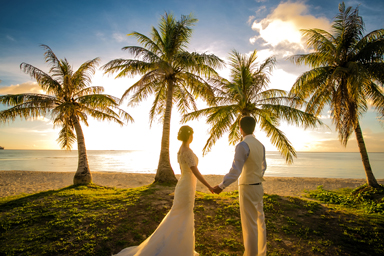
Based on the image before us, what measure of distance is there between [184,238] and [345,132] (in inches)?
436

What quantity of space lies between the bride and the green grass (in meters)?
1.06

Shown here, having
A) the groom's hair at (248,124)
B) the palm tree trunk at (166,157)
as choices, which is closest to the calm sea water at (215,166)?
the palm tree trunk at (166,157)

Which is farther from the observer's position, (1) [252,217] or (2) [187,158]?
(2) [187,158]

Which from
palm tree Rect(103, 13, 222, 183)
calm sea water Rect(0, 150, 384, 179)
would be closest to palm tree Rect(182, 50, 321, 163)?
palm tree Rect(103, 13, 222, 183)

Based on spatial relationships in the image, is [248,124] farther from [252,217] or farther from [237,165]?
[252,217]

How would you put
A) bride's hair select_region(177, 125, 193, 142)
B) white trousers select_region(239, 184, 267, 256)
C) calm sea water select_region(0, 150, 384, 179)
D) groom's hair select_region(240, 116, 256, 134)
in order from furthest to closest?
calm sea water select_region(0, 150, 384, 179) < bride's hair select_region(177, 125, 193, 142) < groom's hair select_region(240, 116, 256, 134) < white trousers select_region(239, 184, 267, 256)

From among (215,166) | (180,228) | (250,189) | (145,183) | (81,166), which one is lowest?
(215,166)

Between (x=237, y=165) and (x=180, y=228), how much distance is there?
1.50m

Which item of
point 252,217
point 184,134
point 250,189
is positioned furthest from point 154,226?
point 250,189

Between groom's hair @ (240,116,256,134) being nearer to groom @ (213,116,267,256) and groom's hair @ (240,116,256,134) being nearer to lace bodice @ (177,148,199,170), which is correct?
groom @ (213,116,267,256)

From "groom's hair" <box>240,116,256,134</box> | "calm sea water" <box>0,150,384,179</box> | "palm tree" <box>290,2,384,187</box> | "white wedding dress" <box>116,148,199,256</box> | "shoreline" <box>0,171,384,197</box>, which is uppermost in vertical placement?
"palm tree" <box>290,2,384,187</box>

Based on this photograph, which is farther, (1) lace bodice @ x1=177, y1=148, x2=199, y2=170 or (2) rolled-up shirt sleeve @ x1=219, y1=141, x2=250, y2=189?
(1) lace bodice @ x1=177, y1=148, x2=199, y2=170

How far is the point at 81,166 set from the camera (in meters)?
11.1

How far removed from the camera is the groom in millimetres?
3210
